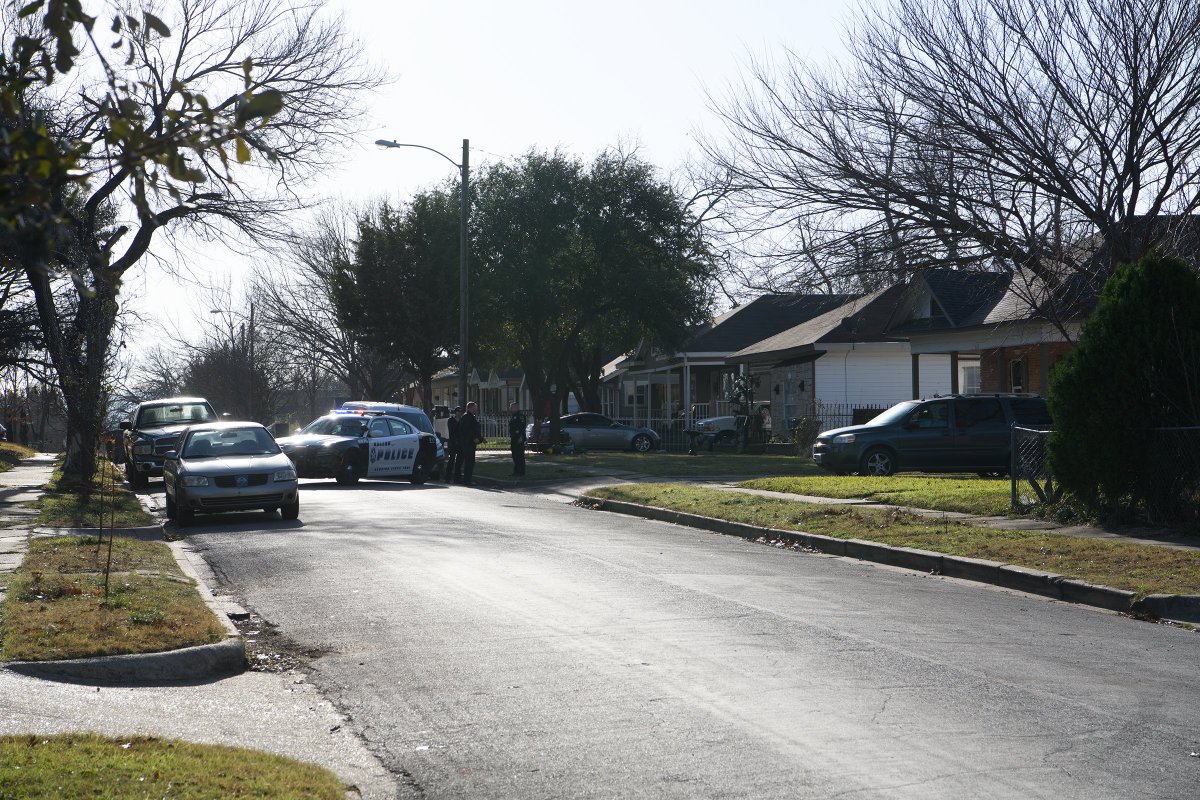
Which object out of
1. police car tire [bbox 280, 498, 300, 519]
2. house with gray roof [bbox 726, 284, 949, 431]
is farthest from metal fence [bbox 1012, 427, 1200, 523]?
house with gray roof [bbox 726, 284, 949, 431]

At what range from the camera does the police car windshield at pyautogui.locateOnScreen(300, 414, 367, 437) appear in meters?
27.3

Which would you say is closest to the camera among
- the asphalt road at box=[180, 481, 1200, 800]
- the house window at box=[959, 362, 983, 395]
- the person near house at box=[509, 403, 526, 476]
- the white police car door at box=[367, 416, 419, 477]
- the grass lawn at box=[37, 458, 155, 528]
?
the asphalt road at box=[180, 481, 1200, 800]

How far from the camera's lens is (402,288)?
48875mm

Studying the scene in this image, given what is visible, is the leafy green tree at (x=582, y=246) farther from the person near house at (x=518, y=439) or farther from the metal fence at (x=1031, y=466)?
the metal fence at (x=1031, y=466)

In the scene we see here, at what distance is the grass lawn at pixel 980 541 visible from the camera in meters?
11.3

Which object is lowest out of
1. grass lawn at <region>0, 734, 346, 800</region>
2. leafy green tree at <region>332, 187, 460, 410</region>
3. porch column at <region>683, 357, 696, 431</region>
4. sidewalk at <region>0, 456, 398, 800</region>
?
sidewalk at <region>0, 456, 398, 800</region>

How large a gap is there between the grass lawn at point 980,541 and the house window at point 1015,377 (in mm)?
18225

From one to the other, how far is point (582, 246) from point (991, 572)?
1204 inches

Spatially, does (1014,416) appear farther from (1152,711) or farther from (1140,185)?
(1152,711)

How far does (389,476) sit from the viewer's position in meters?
27.2

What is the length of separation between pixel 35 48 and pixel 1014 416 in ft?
78.7

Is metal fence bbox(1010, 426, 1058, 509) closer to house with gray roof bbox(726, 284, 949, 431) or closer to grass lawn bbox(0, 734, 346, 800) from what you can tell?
grass lawn bbox(0, 734, 346, 800)

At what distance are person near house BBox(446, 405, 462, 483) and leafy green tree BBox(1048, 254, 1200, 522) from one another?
1558cm

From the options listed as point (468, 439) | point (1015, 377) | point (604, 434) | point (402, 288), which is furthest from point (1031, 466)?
point (402, 288)
